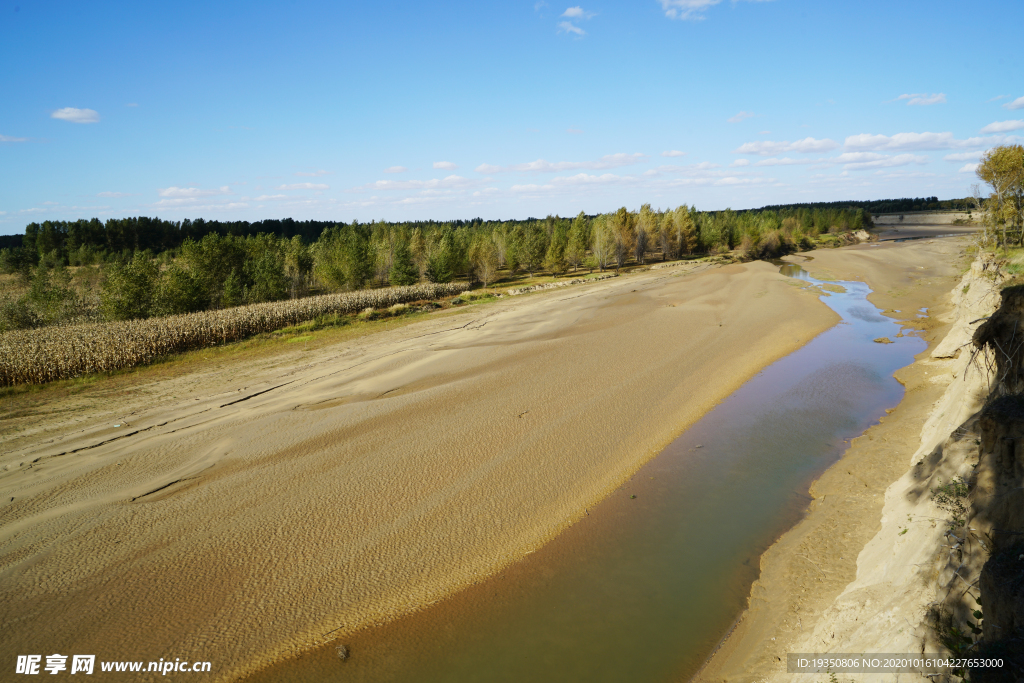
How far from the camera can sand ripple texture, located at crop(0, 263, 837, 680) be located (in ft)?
25.0

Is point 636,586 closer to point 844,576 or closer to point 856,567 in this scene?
point 844,576

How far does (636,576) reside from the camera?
8.65 m

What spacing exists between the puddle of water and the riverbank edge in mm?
414

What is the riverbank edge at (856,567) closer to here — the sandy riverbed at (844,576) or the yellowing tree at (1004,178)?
the sandy riverbed at (844,576)

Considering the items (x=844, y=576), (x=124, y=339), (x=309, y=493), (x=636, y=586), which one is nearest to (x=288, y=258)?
(x=124, y=339)

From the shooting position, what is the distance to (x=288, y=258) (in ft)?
189

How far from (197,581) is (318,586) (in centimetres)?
211

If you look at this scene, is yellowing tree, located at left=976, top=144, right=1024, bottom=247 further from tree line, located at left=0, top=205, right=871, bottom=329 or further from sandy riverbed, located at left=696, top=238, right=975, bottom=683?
tree line, located at left=0, top=205, right=871, bottom=329

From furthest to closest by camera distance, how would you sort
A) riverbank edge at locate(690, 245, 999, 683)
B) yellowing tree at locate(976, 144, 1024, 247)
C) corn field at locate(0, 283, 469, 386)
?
1. yellowing tree at locate(976, 144, 1024, 247)
2. corn field at locate(0, 283, 469, 386)
3. riverbank edge at locate(690, 245, 999, 683)

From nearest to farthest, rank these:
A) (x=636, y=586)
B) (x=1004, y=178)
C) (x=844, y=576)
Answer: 1. (x=844, y=576)
2. (x=636, y=586)
3. (x=1004, y=178)

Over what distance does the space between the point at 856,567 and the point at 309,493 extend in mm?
10807

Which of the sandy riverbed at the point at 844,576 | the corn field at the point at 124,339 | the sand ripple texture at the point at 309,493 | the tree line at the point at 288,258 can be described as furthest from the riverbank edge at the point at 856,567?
the tree line at the point at 288,258

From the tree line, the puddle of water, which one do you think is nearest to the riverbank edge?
the puddle of water

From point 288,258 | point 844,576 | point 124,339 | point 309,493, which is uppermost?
point 288,258
